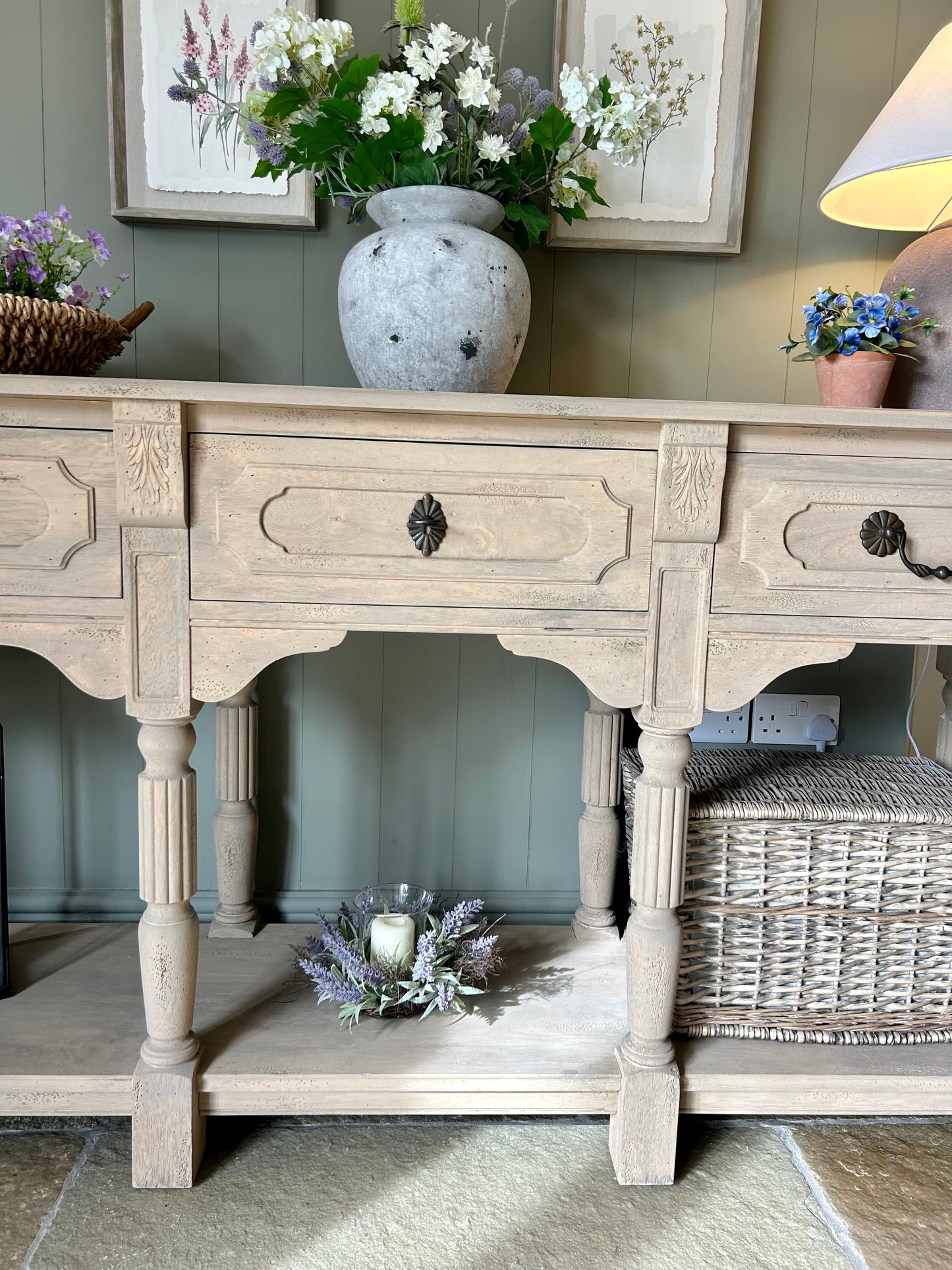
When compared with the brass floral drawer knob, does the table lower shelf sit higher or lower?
lower

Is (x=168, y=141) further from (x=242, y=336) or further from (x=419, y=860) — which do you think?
(x=419, y=860)

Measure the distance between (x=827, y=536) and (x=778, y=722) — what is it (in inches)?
24.3

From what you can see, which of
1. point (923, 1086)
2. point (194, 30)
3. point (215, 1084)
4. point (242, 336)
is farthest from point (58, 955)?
point (194, 30)

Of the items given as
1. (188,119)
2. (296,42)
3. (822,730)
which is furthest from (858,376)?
(188,119)

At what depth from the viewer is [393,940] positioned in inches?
48.6

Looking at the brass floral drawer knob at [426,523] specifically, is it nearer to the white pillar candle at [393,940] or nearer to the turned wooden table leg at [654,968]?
the turned wooden table leg at [654,968]

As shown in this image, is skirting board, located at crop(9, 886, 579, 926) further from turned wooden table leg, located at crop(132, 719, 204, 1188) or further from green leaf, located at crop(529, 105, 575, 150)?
green leaf, located at crop(529, 105, 575, 150)

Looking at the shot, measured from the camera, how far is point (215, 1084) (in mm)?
1065

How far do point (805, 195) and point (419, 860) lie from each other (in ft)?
4.21

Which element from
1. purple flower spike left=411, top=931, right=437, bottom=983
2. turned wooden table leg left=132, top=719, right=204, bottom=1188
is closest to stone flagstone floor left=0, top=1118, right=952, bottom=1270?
turned wooden table leg left=132, top=719, right=204, bottom=1188

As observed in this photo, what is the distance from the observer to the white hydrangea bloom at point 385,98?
102cm

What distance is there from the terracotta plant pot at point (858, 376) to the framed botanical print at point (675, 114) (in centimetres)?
42

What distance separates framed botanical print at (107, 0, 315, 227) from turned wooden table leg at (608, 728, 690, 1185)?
99 centimetres

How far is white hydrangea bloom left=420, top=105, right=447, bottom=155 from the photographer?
1.06m
